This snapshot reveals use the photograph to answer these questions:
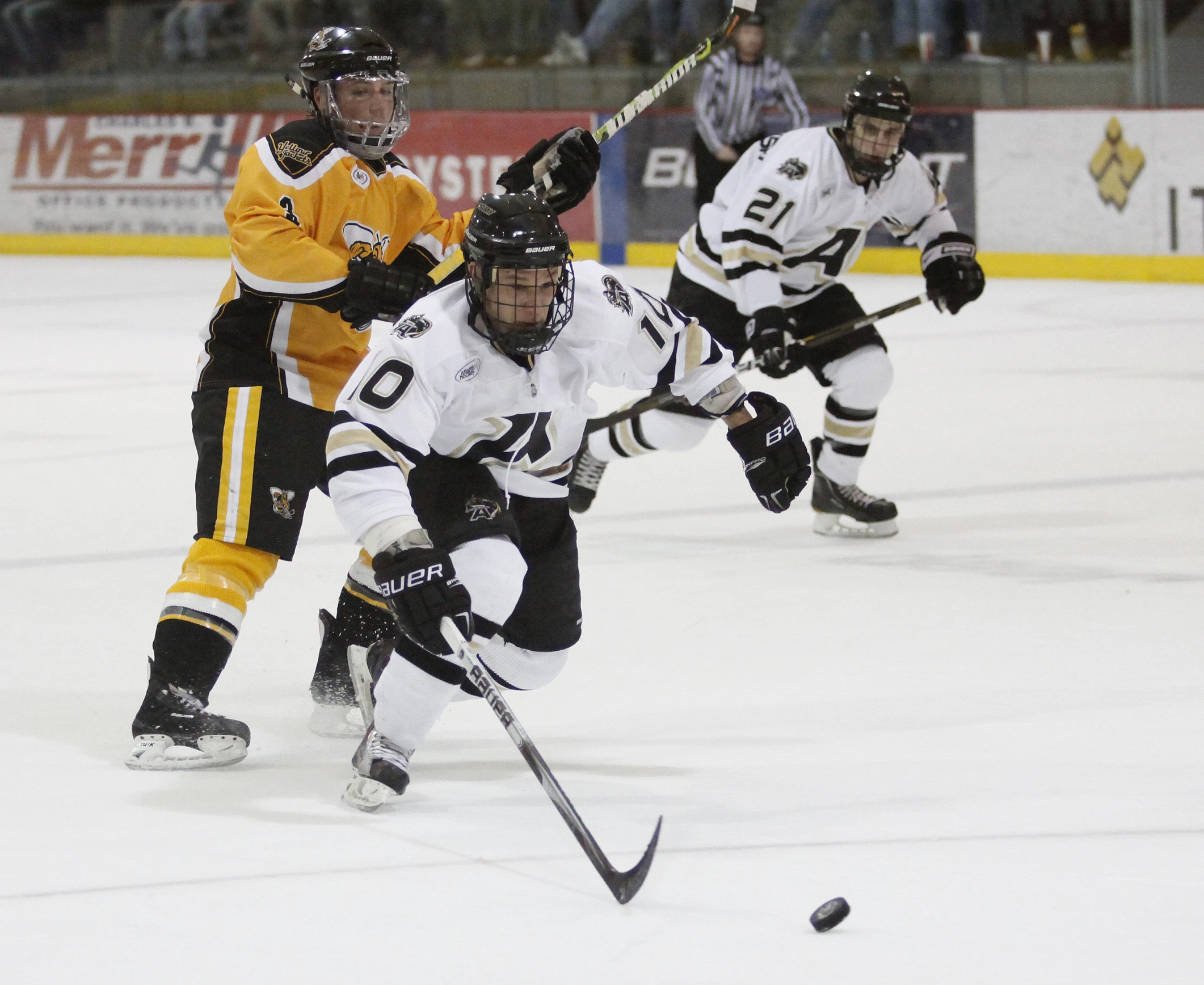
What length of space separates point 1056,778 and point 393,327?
1180mm

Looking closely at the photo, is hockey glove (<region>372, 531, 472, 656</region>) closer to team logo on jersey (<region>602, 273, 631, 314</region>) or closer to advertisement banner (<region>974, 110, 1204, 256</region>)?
team logo on jersey (<region>602, 273, 631, 314</region>)

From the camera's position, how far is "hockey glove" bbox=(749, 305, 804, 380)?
4512mm

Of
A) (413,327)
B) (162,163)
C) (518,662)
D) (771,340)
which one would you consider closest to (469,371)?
(413,327)

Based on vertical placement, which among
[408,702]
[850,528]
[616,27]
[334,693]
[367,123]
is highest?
[616,27]

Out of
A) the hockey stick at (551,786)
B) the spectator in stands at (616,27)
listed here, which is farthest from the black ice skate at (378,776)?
the spectator in stands at (616,27)

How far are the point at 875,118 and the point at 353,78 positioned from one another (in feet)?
5.61

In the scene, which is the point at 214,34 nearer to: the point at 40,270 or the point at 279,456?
the point at 40,270

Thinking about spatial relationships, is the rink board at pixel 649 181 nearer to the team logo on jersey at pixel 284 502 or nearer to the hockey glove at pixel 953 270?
the hockey glove at pixel 953 270

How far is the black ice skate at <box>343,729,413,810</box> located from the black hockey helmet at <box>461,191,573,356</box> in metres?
0.60

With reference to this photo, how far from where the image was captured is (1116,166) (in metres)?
8.84

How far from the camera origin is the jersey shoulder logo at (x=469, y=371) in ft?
8.66

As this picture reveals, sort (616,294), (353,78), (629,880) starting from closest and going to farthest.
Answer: (629,880) < (616,294) < (353,78)

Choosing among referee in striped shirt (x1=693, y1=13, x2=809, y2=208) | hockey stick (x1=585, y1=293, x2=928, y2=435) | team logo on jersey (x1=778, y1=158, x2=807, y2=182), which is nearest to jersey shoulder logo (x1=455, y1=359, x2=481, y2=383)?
hockey stick (x1=585, y1=293, x2=928, y2=435)

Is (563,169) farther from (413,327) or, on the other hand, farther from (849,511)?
(849,511)
